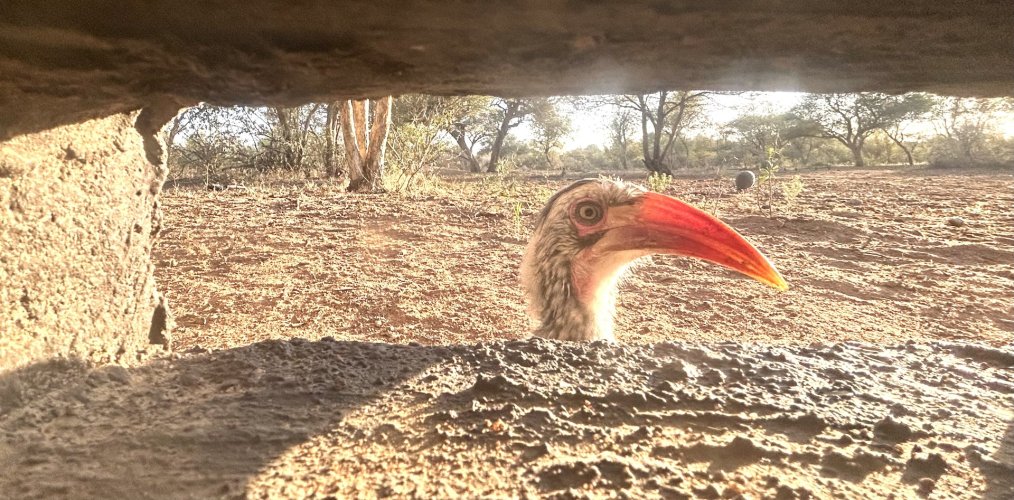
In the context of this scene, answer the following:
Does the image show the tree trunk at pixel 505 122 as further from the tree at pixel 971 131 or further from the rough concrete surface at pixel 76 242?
the rough concrete surface at pixel 76 242

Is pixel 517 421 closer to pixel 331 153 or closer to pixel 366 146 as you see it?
pixel 366 146

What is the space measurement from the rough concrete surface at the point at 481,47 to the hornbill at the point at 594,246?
1349mm

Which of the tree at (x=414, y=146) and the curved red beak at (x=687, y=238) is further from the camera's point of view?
the tree at (x=414, y=146)

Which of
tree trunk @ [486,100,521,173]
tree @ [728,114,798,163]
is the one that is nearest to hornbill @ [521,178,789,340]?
tree trunk @ [486,100,521,173]

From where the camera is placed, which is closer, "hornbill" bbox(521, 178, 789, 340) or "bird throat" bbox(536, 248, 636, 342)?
"hornbill" bbox(521, 178, 789, 340)

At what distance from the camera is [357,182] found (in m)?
8.63

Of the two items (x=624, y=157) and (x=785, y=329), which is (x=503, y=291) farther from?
(x=624, y=157)

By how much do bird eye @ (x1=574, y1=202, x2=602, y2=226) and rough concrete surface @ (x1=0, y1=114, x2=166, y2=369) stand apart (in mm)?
1845

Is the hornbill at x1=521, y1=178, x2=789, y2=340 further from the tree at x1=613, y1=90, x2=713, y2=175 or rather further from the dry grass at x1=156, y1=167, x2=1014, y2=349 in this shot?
the tree at x1=613, y1=90, x2=713, y2=175

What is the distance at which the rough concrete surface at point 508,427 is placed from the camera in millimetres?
992

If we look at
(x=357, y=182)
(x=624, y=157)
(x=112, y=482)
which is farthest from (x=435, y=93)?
(x=624, y=157)

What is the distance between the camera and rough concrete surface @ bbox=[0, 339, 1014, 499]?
992 millimetres

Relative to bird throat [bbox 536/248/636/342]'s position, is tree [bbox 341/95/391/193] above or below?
above

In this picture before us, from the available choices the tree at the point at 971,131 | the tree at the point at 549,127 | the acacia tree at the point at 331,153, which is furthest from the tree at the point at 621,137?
the acacia tree at the point at 331,153
